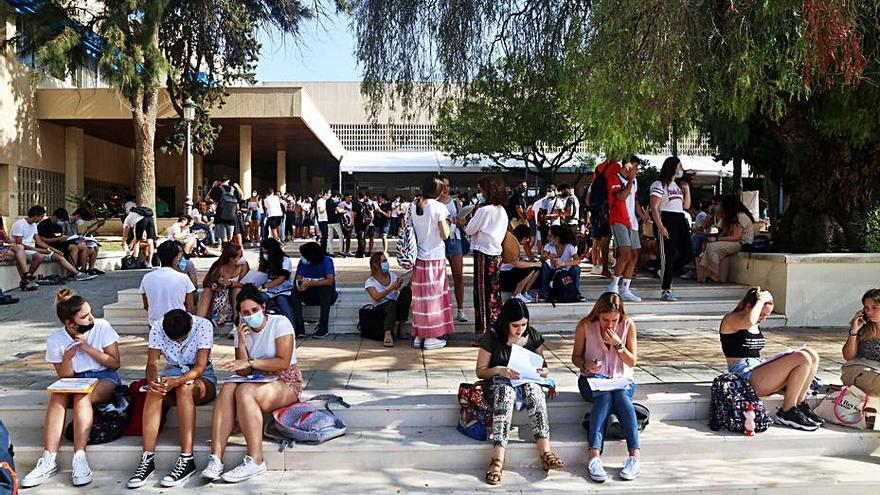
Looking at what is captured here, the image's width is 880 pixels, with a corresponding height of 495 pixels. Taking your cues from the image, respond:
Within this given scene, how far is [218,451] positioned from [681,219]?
643 centimetres

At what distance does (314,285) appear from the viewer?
8078mm

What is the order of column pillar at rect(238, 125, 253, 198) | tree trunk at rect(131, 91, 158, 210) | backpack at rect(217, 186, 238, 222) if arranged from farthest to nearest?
column pillar at rect(238, 125, 253, 198) < tree trunk at rect(131, 91, 158, 210) < backpack at rect(217, 186, 238, 222)

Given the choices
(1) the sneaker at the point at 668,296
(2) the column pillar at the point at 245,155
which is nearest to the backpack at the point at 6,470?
(1) the sneaker at the point at 668,296

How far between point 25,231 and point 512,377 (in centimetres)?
982

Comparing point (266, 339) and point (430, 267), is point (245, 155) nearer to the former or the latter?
point (430, 267)

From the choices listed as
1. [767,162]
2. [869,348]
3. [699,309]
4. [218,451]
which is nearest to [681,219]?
[699,309]

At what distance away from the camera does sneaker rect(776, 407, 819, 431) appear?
530 cm

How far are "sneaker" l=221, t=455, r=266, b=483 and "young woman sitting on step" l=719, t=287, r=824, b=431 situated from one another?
3572 millimetres

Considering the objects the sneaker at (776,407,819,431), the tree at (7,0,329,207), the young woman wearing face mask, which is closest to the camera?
the sneaker at (776,407,819,431)

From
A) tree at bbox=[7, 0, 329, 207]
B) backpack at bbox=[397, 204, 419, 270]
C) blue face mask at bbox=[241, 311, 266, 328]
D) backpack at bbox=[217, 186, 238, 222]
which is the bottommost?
blue face mask at bbox=[241, 311, 266, 328]

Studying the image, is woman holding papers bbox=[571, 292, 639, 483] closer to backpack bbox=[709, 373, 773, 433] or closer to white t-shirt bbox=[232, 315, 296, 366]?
backpack bbox=[709, 373, 773, 433]

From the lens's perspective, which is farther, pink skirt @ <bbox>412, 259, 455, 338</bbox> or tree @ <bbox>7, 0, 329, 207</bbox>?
tree @ <bbox>7, 0, 329, 207</bbox>

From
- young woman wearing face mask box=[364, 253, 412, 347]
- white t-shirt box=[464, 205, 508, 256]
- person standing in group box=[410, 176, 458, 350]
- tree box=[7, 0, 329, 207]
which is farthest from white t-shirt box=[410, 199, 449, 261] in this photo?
tree box=[7, 0, 329, 207]

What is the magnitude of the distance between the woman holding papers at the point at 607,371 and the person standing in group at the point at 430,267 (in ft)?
7.74
